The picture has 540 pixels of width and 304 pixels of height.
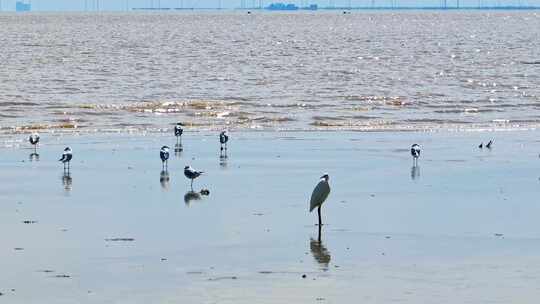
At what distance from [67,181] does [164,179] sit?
5.38 feet

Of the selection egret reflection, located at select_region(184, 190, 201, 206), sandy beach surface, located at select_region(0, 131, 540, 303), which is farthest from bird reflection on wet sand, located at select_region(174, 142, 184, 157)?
egret reflection, located at select_region(184, 190, 201, 206)

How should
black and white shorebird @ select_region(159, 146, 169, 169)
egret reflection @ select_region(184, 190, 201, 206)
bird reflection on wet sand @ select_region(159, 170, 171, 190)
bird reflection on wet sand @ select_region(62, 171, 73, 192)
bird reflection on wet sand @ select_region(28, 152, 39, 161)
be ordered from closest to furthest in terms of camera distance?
egret reflection @ select_region(184, 190, 201, 206)
bird reflection on wet sand @ select_region(62, 171, 73, 192)
bird reflection on wet sand @ select_region(159, 170, 171, 190)
black and white shorebird @ select_region(159, 146, 169, 169)
bird reflection on wet sand @ select_region(28, 152, 39, 161)

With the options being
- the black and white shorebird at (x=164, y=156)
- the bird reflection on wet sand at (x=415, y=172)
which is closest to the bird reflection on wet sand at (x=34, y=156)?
the black and white shorebird at (x=164, y=156)

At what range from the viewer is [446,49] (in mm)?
108000

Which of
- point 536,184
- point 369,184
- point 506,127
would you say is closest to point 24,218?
point 369,184

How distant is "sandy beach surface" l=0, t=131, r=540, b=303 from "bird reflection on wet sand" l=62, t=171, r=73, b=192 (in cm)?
11

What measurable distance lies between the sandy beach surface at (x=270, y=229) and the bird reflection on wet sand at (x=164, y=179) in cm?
10

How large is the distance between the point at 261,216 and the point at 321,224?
109 cm

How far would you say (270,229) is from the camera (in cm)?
1872

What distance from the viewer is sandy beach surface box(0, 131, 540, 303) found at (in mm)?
15133

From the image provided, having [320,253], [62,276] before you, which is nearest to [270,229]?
[320,253]

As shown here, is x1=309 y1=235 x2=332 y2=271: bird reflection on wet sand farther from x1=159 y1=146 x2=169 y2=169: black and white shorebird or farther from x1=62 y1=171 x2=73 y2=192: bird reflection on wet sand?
x1=159 y1=146 x2=169 y2=169: black and white shorebird

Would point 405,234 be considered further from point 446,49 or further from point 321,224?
point 446,49

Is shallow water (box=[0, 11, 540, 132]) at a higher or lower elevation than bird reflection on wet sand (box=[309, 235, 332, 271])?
higher
